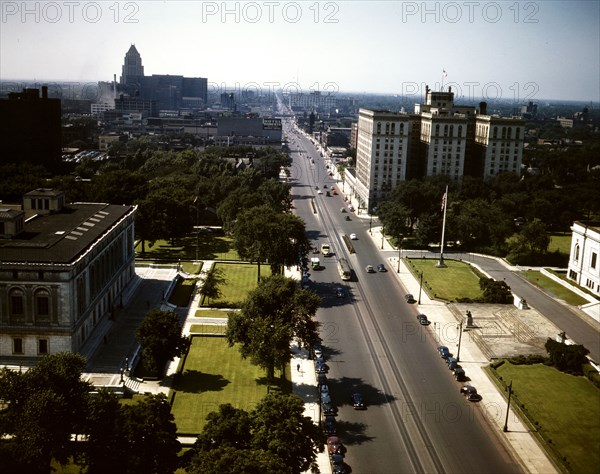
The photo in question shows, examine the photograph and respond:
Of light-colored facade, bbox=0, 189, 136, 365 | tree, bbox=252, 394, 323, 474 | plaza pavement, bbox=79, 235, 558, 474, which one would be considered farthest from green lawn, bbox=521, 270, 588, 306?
light-colored facade, bbox=0, 189, 136, 365

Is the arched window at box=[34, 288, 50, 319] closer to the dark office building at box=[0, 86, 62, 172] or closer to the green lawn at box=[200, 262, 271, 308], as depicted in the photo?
the green lawn at box=[200, 262, 271, 308]

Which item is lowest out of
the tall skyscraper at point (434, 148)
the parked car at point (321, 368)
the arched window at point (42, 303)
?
the parked car at point (321, 368)

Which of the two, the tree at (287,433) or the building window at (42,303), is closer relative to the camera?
the tree at (287,433)

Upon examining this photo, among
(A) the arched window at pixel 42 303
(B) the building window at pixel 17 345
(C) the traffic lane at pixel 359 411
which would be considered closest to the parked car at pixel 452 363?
(C) the traffic lane at pixel 359 411

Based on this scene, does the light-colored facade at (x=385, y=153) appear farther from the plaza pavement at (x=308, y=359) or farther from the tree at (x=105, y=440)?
the tree at (x=105, y=440)

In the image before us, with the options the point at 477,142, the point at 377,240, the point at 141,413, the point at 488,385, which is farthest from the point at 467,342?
the point at 477,142

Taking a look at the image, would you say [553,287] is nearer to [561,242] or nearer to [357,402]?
[561,242]

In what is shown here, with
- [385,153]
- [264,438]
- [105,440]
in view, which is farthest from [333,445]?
[385,153]
